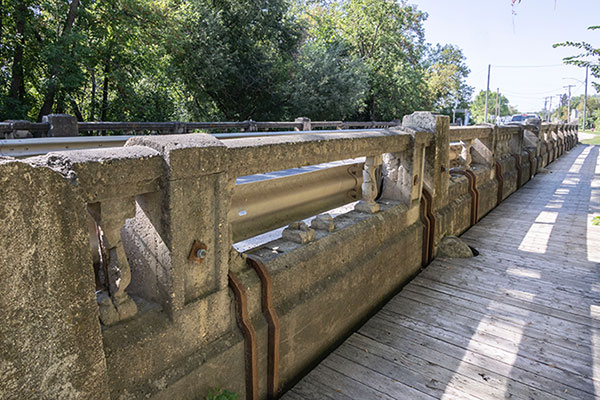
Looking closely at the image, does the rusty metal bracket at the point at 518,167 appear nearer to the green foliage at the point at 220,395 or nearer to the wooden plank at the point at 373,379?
the wooden plank at the point at 373,379

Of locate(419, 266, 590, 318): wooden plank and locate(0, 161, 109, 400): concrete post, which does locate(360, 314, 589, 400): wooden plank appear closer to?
locate(419, 266, 590, 318): wooden plank

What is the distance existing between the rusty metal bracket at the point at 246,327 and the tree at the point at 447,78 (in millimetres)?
42975

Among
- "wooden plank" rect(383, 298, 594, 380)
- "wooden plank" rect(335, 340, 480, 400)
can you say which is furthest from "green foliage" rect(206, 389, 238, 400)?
"wooden plank" rect(383, 298, 594, 380)

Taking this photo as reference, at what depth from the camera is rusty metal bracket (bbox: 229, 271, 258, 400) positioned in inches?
82.9

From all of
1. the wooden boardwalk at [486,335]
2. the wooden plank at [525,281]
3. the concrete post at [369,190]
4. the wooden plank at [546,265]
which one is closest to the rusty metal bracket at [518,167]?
the wooden boardwalk at [486,335]

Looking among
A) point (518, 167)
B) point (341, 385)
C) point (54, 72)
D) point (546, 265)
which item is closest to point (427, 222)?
point (546, 265)

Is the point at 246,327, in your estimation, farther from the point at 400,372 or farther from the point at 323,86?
the point at 323,86

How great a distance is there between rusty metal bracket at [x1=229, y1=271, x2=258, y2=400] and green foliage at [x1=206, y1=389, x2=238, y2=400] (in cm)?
16

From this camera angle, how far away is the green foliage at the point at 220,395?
1933 millimetres

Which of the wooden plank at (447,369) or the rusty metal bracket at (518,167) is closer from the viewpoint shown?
the wooden plank at (447,369)

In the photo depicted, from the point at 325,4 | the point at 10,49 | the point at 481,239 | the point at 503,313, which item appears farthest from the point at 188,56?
the point at 325,4

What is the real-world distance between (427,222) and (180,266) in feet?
10.1

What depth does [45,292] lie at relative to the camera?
1273 mm

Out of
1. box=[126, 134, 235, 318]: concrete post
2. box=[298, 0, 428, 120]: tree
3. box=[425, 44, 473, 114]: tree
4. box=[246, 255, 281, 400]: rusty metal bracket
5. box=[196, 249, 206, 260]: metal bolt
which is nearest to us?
box=[126, 134, 235, 318]: concrete post
